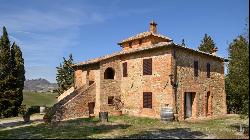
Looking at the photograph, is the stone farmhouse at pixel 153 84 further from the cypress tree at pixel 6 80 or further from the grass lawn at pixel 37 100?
the grass lawn at pixel 37 100

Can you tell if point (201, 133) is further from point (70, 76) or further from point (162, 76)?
point (70, 76)

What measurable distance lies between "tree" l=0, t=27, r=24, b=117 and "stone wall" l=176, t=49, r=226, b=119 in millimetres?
22337

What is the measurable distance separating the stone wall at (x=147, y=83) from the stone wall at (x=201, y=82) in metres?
1.03

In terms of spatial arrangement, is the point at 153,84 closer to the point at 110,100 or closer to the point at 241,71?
the point at 110,100

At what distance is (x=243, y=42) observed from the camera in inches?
688

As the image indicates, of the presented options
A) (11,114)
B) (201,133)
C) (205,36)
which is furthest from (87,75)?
(205,36)

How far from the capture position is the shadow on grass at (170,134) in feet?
51.4

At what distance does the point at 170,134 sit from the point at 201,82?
10798 mm

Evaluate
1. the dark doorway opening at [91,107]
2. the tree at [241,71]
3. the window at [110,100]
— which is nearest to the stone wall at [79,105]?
the dark doorway opening at [91,107]

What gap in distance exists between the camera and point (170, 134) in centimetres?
1666

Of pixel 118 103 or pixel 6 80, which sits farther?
pixel 6 80

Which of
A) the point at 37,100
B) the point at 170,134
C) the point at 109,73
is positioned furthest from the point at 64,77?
the point at 170,134

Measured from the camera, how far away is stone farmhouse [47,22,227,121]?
23.5 m

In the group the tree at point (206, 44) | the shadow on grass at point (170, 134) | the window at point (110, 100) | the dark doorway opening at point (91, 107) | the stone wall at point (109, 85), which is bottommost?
the shadow on grass at point (170, 134)
